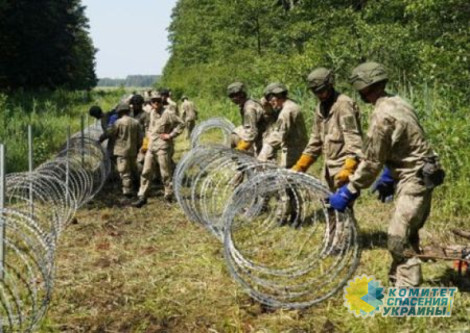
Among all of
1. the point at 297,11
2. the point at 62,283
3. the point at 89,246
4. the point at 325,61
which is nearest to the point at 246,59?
the point at 297,11

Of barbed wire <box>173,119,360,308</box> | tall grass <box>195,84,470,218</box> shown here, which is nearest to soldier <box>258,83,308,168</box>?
barbed wire <box>173,119,360,308</box>

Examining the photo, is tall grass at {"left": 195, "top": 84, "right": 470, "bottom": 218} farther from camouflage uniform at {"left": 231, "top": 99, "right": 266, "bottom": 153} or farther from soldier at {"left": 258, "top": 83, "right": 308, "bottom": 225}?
camouflage uniform at {"left": 231, "top": 99, "right": 266, "bottom": 153}

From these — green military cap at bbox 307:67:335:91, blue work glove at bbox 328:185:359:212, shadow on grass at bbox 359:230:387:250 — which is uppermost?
green military cap at bbox 307:67:335:91

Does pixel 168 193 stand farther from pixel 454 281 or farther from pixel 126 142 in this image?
pixel 454 281

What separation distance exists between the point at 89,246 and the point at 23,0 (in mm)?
34719

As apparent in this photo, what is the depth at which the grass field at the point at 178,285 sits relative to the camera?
465cm

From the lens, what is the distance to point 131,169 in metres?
10.2

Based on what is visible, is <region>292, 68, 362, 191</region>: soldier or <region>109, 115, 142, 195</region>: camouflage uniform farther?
<region>109, 115, 142, 195</region>: camouflage uniform

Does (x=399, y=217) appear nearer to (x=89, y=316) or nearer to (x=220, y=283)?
(x=220, y=283)

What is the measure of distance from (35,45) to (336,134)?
3765cm

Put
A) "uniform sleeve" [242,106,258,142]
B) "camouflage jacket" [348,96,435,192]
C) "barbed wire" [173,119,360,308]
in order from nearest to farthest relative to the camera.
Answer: "camouflage jacket" [348,96,435,192]
"barbed wire" [173,119,360,308]
"uniform sleeve" [242,106,258,142]

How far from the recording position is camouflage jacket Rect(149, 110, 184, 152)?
379 inches

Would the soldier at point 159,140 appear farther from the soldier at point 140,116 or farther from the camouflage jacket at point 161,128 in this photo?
the soldier at point 140,116

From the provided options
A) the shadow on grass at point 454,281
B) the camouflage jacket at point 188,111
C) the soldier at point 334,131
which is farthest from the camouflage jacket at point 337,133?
the camouflage jacket at point 188,111
